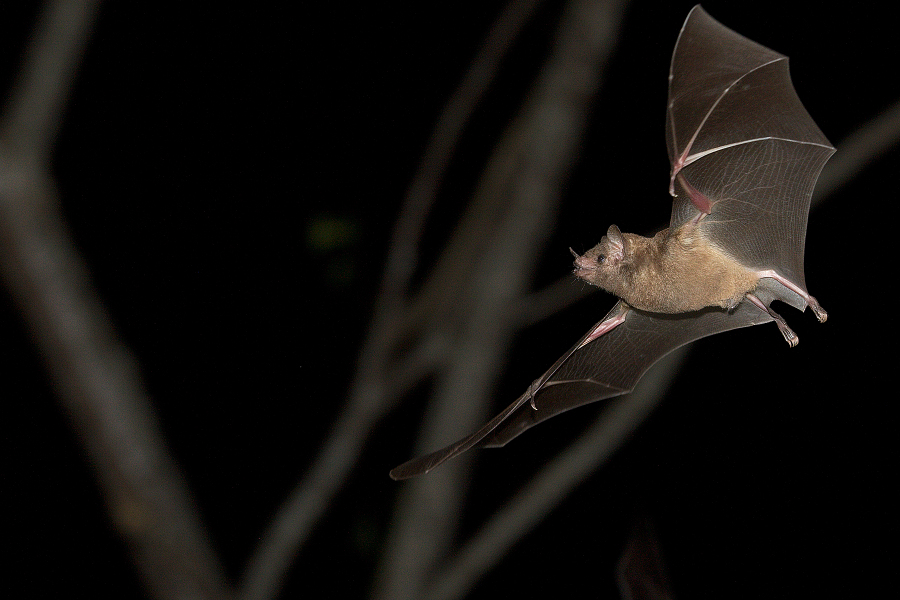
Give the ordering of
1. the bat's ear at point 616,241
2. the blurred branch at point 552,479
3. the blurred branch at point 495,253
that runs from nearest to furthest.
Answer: the bat's ear at point 616,241
the blurred branch at point 552,479
the blurred branch at point 495,253

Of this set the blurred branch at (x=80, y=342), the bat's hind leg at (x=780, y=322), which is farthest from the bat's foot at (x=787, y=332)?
the blurred branch at (x=80, y=342)

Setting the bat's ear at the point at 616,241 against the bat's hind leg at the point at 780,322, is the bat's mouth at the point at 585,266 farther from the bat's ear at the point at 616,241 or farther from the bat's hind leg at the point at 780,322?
the bat's hind leg at the point at 780,322

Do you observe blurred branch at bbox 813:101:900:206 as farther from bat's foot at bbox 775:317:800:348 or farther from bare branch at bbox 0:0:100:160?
bare branch at bbox 0:0:100:160

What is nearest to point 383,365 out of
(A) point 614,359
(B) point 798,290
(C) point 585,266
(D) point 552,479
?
(D) point 552,479

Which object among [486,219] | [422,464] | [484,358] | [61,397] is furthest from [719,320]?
[61,397]

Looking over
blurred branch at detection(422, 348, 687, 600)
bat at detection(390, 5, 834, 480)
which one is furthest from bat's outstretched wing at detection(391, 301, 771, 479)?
blurred branch at detection(422, 348, 687, 600)

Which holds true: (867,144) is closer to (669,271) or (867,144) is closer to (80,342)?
(669,271)

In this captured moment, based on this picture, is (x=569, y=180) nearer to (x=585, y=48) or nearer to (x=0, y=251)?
(x=585, y=48)
